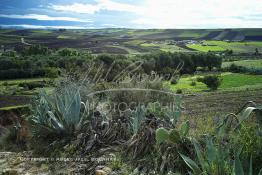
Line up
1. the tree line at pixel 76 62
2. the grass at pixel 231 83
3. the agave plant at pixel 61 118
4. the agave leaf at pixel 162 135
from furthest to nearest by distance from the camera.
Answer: the tree line at pixel 76 62 < the grass at pixel 231 83 < the agave plant at pixel 61 118 < the agave leaf at pixel 162 135

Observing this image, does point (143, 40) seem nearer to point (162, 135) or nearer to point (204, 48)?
point (204, 48)

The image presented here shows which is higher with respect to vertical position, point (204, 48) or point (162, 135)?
point (162, 135)

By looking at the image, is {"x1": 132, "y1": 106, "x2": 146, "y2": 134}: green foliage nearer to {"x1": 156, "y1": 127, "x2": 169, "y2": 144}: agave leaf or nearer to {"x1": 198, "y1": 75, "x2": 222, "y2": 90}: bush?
{"x1": 156, "y1": 127, "x2": 169, "y2": 144}: agave leaf

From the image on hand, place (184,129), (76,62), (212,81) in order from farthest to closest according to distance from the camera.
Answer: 1. (76,62)
2. (212,81)
3. (184,129)

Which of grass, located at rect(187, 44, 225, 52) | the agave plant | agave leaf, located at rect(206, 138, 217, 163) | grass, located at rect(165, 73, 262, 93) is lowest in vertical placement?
grass, located at rect(187, 44, 225, 52)

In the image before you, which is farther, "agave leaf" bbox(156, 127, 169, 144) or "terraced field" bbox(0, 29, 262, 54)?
"terraced field" bbox(0, 29, 262, 54)

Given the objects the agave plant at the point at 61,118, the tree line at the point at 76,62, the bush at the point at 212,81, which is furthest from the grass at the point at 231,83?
the agave plant at the point at 61,118

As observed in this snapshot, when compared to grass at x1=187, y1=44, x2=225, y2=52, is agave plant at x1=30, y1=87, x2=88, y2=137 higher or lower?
higher

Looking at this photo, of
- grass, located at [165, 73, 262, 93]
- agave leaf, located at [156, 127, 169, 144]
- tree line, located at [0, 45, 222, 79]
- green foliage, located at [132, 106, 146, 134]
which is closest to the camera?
agave leaf, located at [156, 127, 169, 144]

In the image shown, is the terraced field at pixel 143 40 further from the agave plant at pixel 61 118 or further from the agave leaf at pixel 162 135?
the agave leaf at pixel 162 135

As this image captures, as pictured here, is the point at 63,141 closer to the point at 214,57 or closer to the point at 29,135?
the point at 29,135

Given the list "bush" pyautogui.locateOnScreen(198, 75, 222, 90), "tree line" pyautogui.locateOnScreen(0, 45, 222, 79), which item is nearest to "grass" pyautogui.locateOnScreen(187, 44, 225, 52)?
"tree line" pyautogui.locateOnScreen(0, 45, 222, 79)

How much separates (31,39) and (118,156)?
87817 millimetres

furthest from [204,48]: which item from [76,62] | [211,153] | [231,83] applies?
[211,153]
